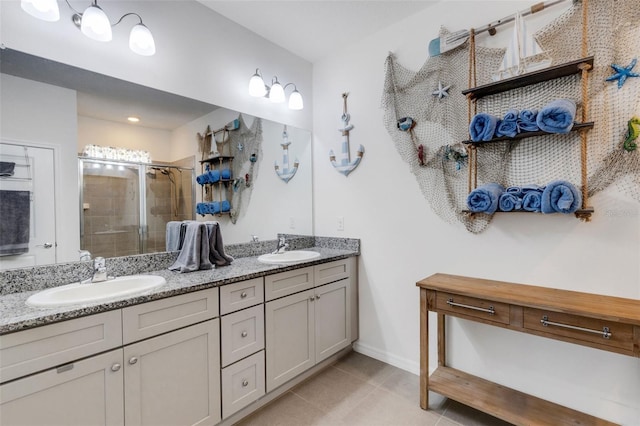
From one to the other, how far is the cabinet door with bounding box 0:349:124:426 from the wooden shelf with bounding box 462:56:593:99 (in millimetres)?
2327

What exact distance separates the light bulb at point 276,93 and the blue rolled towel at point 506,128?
161 cm

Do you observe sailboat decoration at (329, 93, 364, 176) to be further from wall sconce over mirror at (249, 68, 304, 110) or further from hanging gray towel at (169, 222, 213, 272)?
hanging gray towel at (169, 222, 213, 272)

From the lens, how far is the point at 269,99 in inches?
99.0

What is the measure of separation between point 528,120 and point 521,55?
0.45 meters

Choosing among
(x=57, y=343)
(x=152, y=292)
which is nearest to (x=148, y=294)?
(x=152, y=292)

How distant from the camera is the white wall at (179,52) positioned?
1455 millimetres

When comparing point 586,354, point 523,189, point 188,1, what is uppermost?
point 188,1

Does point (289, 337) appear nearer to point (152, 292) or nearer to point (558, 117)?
point (152, 292)

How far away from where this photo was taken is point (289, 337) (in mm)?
2012

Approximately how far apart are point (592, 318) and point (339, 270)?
151 centimetres

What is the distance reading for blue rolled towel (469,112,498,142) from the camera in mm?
1703

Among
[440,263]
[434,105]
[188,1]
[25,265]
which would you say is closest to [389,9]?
[434,105]

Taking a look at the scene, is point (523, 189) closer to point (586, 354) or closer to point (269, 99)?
point (586, 354)

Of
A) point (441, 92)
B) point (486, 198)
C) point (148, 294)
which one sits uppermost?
point (441, 92)
